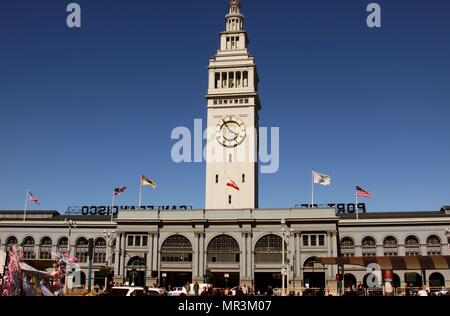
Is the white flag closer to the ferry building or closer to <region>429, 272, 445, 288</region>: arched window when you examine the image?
the ferry building

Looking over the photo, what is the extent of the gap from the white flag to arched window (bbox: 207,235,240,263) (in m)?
17.6

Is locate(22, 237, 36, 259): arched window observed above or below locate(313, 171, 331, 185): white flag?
below

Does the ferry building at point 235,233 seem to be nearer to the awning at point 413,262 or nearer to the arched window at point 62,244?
the arched window at point 62,244

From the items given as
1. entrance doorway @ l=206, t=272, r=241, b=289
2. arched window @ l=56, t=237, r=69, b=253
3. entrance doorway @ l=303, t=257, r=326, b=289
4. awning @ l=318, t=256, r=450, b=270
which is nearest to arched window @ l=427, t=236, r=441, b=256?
entrance doorway @ l=303, t=257, r=326, b=289

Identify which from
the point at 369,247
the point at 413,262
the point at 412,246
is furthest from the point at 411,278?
Result: the point at 369,247

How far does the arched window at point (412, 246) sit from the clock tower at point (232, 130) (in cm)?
2923

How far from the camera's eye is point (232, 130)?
9894 centimetres

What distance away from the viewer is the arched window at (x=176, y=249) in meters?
88.4

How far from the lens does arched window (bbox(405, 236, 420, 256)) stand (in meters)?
94.3

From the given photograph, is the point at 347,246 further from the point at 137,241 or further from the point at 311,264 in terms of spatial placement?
the point at 137,241

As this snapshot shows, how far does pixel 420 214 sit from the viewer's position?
102 metres

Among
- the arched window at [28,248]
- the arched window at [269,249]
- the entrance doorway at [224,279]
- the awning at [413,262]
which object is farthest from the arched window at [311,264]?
the arched window at [28,248]
